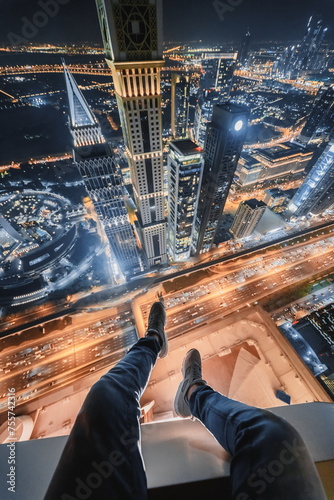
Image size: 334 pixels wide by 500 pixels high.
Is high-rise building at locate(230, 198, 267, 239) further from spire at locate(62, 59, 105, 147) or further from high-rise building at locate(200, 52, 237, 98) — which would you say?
→ high-rise building at locate(200, 52, 237, 98)

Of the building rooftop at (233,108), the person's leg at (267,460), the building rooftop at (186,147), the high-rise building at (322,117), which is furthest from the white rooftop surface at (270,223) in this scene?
the person's leg at (267,460)

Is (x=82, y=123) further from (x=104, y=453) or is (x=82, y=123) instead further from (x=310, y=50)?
(x=310, y=50)

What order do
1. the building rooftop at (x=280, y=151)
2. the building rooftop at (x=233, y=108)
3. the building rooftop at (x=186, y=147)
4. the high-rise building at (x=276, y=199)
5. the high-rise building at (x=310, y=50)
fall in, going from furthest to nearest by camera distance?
the high-rise building at (x=310, y=50) → the building rooftop at (x=280, y=151) → the high-rise building at (x=276, y=199) → the building rooftop at (x=186, y=147) → the building rooftop at (x=233, y=108)

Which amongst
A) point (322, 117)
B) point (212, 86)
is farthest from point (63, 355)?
point (212, 86)

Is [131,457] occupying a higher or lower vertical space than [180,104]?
lower

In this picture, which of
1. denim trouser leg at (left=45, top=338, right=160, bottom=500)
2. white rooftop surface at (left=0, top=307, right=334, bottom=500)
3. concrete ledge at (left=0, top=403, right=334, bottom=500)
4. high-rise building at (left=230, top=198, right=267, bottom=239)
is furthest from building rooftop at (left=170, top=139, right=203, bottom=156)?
denim trouser leg at (left=45, top=338, right=160, bottom=500)

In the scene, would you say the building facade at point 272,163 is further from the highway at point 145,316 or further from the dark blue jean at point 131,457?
the dark blue jean at point 131,457
